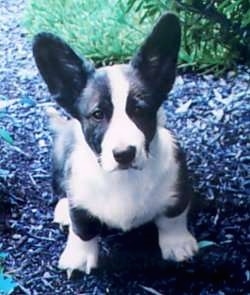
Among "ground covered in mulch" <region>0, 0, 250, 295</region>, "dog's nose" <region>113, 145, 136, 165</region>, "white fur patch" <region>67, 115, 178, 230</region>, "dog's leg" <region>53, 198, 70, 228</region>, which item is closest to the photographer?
"dog's nose" <region>113, 145, 136, 165</region>

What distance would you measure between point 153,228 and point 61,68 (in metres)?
0.51

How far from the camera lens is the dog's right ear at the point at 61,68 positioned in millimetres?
1611

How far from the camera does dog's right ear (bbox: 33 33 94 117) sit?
5.29 ft

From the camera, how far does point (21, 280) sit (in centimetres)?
187

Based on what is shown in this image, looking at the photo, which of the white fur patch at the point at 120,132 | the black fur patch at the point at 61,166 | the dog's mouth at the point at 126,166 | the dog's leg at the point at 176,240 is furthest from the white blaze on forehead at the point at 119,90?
the dog's leg at the point at 176,240

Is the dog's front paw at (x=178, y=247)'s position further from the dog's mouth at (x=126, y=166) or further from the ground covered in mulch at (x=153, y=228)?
the dog's mouth at (x=126, y=166)

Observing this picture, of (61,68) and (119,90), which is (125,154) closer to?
(119,90)

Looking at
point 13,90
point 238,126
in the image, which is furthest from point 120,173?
point 13,90

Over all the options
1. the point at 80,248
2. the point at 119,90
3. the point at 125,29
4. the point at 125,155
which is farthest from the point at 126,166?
the point at 125,29

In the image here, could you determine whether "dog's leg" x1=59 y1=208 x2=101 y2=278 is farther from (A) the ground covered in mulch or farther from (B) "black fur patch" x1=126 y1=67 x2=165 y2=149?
(B) "black fur patch" x1=126 y1=67 x2=165 y2=149

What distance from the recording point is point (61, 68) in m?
1.65

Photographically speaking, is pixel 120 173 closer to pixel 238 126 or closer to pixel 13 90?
pixel 238 126

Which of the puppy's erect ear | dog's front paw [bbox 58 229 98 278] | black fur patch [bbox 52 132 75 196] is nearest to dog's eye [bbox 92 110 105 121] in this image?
the puppy's erect ear

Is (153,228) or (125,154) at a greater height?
(125,154)
